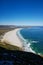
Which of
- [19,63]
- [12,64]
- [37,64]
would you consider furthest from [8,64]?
[37,64]

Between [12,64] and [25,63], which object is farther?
[25,63]

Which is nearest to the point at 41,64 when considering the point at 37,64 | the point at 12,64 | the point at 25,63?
the point at 37,64

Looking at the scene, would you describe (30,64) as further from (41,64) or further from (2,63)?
(2,63)

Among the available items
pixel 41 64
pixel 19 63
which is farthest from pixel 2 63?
pixel 41 64

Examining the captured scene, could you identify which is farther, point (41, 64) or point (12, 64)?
point (41, 64)

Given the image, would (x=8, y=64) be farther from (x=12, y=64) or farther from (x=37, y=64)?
(x=37, y=64)

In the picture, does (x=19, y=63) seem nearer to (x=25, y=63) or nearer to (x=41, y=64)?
(x=25, y=63)

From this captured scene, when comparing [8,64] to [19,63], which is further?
[19,63]
